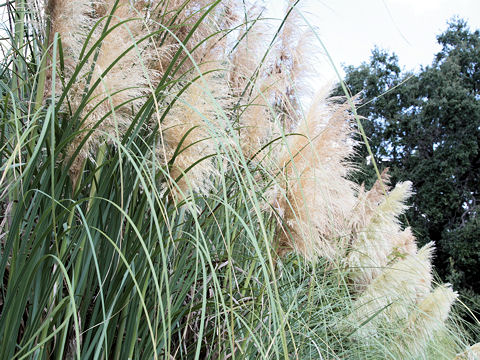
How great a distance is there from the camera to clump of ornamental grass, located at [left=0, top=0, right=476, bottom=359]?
1092mm

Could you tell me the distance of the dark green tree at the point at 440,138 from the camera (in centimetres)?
1867

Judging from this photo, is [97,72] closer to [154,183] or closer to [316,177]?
[154,183]

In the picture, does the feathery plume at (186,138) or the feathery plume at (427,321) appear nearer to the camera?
the feathery plume at (186,138)

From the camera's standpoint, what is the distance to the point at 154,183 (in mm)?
1057

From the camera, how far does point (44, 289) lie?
125cm

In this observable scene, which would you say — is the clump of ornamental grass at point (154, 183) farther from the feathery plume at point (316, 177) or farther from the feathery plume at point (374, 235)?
the feathery plume at point (374, 235)

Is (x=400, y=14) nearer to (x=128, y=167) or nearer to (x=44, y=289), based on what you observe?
(x=128, y=167)

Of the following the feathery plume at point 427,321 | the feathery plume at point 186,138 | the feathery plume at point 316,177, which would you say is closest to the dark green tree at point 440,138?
the feathery plume at point 427,321

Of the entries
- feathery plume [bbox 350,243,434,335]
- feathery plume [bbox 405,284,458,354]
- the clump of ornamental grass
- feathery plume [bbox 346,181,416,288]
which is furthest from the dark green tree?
the clump of ornamental grass

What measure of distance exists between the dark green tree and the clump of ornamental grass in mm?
16691

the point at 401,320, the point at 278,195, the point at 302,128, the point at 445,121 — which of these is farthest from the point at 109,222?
the point at 445,121

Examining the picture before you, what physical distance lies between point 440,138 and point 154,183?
2189cm

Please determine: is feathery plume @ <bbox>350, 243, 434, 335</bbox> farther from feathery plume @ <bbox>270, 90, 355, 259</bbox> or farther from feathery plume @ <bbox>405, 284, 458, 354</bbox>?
feathery plume @ <bbox>270, 90, 355, 259</bbox>

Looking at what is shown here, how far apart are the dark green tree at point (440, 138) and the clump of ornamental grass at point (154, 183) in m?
16.7
